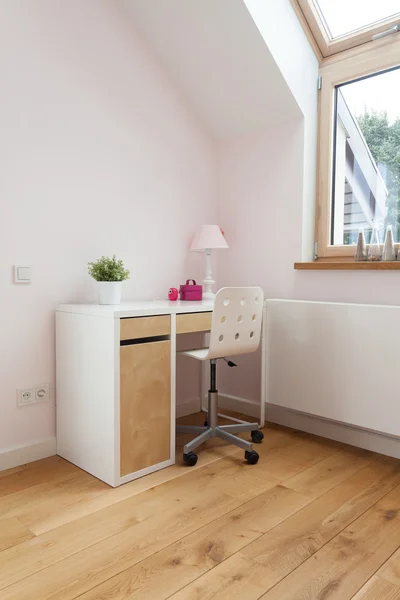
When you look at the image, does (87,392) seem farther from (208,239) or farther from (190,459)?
(208,239)

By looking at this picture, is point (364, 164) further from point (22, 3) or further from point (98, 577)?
point (98, 577)

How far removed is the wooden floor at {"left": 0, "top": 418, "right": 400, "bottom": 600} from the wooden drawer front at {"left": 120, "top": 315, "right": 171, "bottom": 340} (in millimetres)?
623

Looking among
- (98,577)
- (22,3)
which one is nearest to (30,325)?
(98,577)

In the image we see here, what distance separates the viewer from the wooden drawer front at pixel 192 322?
7.27 ft

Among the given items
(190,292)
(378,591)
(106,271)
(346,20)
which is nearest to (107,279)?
(106,271)

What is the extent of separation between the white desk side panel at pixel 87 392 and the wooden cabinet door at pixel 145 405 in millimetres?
56

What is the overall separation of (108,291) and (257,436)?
1077mm

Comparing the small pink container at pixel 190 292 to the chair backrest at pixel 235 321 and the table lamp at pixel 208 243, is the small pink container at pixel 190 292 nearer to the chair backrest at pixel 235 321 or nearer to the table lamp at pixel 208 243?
the table lamp at pixel 208 243

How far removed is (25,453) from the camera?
219cm

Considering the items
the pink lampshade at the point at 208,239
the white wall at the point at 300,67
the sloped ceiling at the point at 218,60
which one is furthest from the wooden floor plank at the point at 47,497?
the sloped ceiling at the point at 218,60

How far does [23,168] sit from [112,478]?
142cm

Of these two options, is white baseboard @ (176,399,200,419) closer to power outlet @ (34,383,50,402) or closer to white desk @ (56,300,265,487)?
white desk @ (56,300,265,487)

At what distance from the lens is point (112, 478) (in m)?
1.95

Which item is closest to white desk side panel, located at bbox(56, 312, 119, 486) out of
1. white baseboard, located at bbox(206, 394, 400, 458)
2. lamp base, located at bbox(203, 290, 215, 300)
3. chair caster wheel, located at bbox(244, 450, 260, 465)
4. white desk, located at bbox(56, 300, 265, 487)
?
white desk, located at bbox(56, 300, 265, 487)
